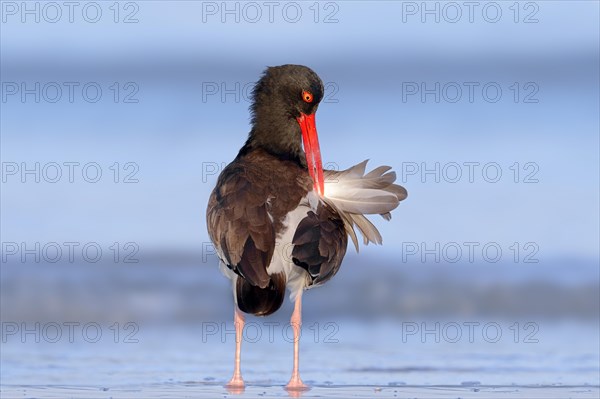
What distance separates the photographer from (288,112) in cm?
844

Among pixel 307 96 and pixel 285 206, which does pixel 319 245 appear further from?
pixel 307 96

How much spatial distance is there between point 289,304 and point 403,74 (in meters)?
14.0

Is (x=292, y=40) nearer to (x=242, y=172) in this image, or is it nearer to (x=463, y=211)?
(x=463, y=211)

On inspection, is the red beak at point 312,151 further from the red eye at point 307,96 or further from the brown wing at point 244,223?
the brown wing at point 244,223

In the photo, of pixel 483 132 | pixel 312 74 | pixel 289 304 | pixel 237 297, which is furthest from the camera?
pixel 483 132

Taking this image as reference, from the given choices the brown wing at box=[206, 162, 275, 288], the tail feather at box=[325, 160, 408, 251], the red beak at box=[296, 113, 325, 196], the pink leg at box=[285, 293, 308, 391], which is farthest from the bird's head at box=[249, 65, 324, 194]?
the pink leg at box=[285, 293, 308, 391]

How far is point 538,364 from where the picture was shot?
862 cm

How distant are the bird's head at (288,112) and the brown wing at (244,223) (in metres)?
0.46

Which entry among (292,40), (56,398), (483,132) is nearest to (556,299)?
(56,398)

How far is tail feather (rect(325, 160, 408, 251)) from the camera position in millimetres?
7945

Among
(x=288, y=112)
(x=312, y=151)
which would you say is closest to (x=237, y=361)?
(x=312, y=151)

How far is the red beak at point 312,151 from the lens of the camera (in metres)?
8.05

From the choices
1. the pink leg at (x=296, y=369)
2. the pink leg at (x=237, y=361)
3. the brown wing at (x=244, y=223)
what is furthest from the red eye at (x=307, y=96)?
the pink leg at (x=237, y=361)

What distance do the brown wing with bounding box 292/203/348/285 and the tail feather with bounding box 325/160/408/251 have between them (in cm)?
21
